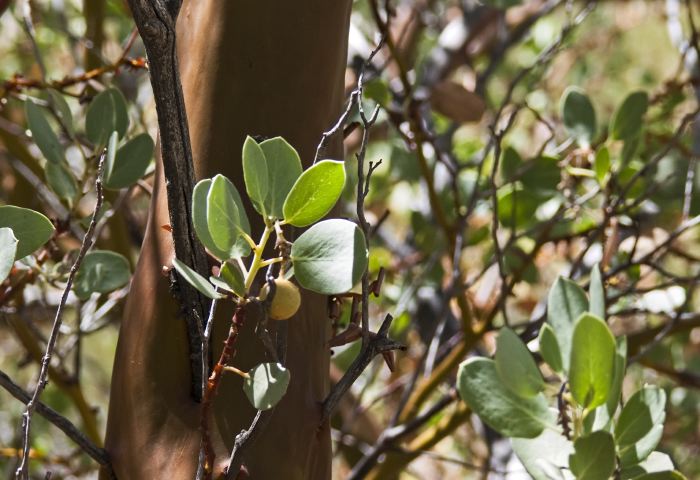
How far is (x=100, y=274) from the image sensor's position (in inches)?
26.4

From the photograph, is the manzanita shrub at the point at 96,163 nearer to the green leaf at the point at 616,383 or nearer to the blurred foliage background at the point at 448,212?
the blurred foliage background at the point at 448,212

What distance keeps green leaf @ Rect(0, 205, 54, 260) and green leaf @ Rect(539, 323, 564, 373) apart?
29cm

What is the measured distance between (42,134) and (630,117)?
58 centimetres

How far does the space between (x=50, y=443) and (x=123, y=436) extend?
5.47ft

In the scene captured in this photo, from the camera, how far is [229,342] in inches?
18.6

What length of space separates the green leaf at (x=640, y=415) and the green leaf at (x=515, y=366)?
0.17 feet

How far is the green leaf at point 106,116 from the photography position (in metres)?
0.72

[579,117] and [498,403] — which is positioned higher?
[579,117]

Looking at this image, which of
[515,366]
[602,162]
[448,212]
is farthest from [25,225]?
[448,212]

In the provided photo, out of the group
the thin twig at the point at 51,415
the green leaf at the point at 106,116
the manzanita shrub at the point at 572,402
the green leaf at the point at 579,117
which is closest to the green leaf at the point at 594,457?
the manzanita shrub at the point at 572,402

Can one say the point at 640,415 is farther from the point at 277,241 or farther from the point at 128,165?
the point at 128,165

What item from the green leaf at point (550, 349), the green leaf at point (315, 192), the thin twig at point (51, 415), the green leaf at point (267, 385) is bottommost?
the thin twig at point (51, 415)

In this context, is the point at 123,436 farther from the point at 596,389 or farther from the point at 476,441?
the point at 476,441

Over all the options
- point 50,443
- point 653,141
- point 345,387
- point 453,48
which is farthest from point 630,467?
point 50,443
